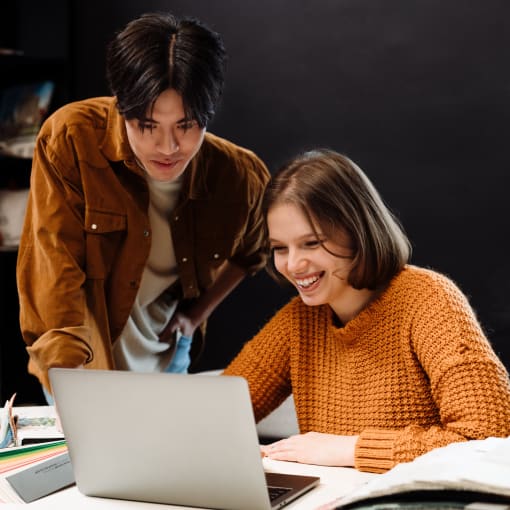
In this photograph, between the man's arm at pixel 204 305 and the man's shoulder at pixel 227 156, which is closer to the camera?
the man's shoulder at pixel 227 156

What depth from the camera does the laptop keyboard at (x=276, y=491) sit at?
1.27m

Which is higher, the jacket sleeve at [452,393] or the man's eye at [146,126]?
the man's eye at [146,126]

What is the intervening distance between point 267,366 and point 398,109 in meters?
1.61

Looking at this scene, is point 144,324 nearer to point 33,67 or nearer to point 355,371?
point 355,371

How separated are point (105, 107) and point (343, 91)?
1338 millimetres

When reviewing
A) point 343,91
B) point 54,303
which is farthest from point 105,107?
point 343,91

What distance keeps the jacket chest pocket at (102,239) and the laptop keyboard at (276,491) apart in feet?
3.03

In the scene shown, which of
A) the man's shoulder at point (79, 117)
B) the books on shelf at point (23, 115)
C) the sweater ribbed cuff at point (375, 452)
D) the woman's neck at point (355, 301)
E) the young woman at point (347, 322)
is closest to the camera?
the sweater ribbed cuff at point (375, 452)

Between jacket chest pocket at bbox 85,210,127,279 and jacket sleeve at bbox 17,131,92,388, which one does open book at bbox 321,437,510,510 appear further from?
jacket chest pocket at bbox 85,210,127,279

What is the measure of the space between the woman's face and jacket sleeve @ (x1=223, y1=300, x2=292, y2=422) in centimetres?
15

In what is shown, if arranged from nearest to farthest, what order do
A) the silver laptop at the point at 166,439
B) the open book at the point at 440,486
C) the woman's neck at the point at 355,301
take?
the open book at the point at 440,486 → the silver laptop at the point at 166,439 → the woman's neck at the point at 355,301

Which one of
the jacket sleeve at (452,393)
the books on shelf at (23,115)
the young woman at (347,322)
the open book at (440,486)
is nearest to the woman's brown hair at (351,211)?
the young woman at (347,322)

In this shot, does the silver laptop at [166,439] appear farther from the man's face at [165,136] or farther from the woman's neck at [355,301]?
the man's face at [165,136]

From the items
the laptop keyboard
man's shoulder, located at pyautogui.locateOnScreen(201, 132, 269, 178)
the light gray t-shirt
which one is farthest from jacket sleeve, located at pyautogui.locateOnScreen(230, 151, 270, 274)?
the laptop keyboard
